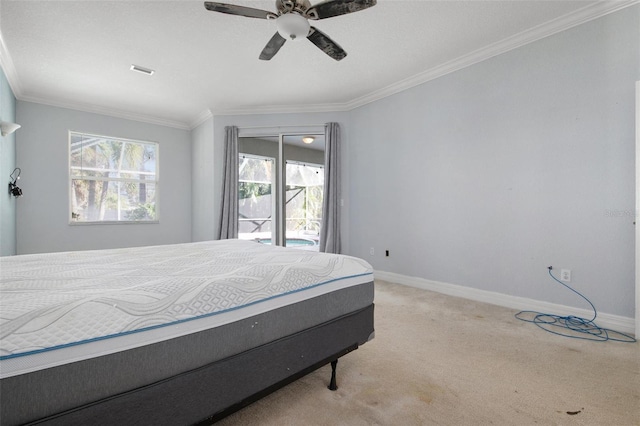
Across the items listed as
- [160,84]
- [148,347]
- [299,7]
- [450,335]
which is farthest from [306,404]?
[160,84]

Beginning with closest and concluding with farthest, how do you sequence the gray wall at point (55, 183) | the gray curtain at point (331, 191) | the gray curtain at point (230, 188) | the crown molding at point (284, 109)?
1. the gray wall at point (55, 183)
2. the gray curtain at point (331, 191)
3. the crown molding at point (284, 109)
4. the gray curtain at point (230, 188)

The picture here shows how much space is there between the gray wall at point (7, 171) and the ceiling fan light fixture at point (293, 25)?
355cm

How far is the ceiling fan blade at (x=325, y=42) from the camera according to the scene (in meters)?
2.10

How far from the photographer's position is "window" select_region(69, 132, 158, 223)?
459 centimetres

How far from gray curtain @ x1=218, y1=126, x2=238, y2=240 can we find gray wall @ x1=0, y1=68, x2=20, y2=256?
251 centimetres

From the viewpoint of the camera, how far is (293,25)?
6.03 ft

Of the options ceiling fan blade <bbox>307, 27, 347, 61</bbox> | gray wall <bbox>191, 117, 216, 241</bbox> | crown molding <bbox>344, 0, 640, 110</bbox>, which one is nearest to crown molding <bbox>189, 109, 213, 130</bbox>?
gray wall <bbox>191, 117, 216, 241</bbox>

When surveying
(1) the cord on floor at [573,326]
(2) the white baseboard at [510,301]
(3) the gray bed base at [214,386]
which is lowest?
(1) the cord on floor at [573,326]

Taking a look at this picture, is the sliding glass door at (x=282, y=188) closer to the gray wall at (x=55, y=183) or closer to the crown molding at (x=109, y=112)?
the crown molding at (x=109, y=112)

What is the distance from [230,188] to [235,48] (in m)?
2.29

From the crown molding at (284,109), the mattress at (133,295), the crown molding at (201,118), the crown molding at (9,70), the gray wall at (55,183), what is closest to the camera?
the mattress at (133,295)

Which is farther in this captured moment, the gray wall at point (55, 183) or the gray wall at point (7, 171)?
the gray wall at point (55, 183)

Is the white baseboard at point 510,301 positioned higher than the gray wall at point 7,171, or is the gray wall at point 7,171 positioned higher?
the gray wall at point 7,171

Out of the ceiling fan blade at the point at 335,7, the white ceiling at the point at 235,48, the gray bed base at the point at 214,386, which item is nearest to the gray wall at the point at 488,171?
the white ceiling at the point at 235,48
